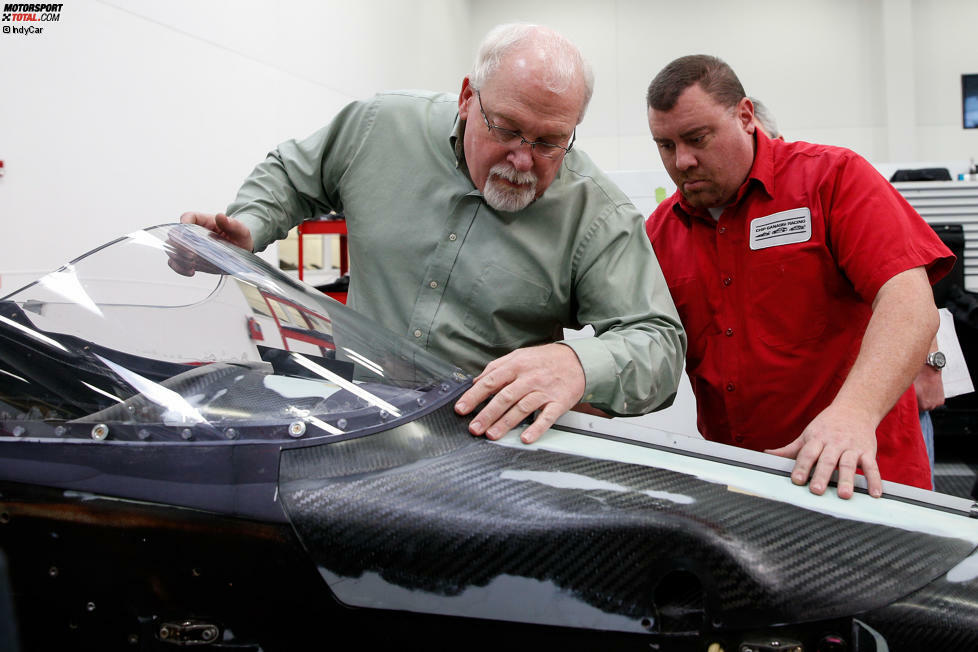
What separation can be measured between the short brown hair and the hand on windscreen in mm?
1079

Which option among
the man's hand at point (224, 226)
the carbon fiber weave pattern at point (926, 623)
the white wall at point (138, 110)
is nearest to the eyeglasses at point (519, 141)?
the man's hand at point (224, 226)

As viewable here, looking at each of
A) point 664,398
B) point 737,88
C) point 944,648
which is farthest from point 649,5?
point 944,648

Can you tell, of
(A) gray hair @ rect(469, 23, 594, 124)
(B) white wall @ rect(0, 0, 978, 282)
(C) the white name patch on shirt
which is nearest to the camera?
(A) gray hair @ rect(469, 23, 594, 124)

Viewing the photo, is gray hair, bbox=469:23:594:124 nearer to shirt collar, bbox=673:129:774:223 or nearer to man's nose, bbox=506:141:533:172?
man's nose, bbox=506:141:533:172

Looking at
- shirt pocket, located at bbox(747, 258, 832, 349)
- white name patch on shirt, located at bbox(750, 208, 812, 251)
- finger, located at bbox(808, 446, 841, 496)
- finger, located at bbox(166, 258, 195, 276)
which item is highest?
finger, located at bbox(166, 258, 195, 276)

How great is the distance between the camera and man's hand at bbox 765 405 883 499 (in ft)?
4.07

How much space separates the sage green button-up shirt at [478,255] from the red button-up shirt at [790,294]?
322mm

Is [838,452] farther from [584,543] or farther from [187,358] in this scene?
[187,358]

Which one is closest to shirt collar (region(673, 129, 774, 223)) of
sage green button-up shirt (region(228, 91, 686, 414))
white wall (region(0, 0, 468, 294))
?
sage green button-up shirt (region(228, 91, 686, 414))

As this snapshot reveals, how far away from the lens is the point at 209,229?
5.30 feet

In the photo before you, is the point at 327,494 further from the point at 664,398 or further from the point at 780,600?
the point at 664,398

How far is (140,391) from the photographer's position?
45.0 inches

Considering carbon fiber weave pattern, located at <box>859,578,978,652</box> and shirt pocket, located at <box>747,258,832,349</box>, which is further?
shirt pocket, located at <box>747,258,832,349</box>

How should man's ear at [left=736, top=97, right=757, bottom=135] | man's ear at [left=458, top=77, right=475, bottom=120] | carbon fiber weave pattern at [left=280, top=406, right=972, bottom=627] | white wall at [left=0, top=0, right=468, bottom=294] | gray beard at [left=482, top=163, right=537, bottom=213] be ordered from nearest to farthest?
carbon fiber weave pattern at [left=280, top=406, right=972, bottom=627] → gray beard at [left=482, top=163, right=537, bottom=213] → man's ear at [left=458, top=77, right=475, bottom=120] → man's ear at [left=736, top=97, right=757, bottom=135] → white wall at [left=0, top=0, right=468, bottom=294]
